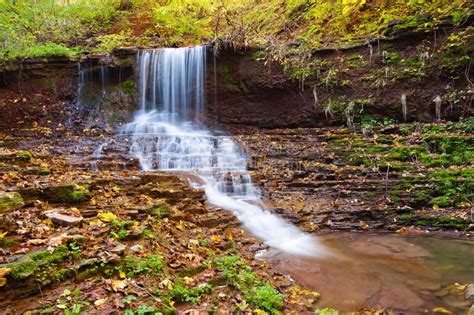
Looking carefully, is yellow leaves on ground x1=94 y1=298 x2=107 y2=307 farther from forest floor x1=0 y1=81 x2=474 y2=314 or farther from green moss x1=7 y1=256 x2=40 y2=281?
green moss x1=7 y1=256 x2=40 y2=281

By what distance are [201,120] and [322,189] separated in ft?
22.2

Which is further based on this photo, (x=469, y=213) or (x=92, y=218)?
(x=469, y=213)

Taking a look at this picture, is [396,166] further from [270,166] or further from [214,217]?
[214,217]

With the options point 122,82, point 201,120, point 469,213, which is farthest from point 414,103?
point 122,82

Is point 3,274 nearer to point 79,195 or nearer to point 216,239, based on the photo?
point 79,195

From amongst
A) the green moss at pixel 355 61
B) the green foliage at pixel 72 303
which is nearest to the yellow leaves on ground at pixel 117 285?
the green foliage at pixel 72 303

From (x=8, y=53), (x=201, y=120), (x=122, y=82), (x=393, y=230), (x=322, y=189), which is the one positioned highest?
(x=8, y=53)

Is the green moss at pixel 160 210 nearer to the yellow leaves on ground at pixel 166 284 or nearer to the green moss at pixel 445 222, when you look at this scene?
the yellow leaves on ground at pixel 166 284

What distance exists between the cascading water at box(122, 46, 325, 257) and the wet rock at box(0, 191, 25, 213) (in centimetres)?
419

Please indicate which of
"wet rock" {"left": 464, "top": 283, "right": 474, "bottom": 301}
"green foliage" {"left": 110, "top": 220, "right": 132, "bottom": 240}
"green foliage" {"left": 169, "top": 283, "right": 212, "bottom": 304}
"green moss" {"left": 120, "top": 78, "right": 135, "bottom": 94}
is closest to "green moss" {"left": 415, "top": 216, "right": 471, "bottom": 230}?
"wet rock" {"left": 464, "top": 283, "right": 474, "bottom": 301}

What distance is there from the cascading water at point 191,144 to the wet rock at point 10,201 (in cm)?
419

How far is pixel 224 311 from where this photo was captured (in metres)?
3.77

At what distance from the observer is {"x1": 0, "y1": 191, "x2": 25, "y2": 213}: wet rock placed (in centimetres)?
421

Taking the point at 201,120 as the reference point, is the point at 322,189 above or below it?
below
